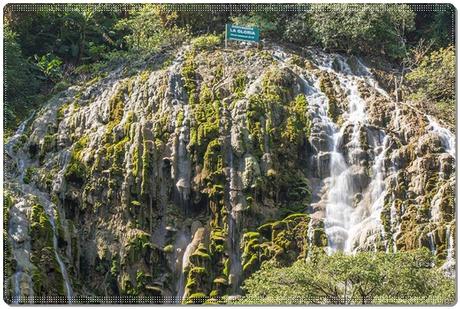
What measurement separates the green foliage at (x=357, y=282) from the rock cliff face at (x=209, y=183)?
2.18 metres

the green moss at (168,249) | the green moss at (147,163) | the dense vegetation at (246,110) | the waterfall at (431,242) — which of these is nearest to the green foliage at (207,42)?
the dense vegetation at (246,110)

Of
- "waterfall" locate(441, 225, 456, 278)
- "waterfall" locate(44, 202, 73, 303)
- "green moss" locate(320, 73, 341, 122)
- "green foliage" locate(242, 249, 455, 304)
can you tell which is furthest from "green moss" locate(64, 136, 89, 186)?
"waterfall" locate(441, 225, 456, 278)

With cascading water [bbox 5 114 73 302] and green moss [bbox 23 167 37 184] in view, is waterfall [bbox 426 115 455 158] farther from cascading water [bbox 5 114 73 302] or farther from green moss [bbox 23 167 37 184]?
green moss [bbox 23 167 37 184]

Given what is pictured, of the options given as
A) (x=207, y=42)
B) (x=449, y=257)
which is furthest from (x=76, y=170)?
(x=449, y=257)

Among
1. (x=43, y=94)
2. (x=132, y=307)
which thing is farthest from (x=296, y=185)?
(x=43, y=94)

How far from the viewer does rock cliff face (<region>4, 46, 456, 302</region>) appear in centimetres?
1443

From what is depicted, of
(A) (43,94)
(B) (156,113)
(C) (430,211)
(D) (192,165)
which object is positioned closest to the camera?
(C) (430,211)

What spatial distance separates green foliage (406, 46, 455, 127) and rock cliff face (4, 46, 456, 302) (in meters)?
0.85

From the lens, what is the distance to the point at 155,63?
63.1 feet

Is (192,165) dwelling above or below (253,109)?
below

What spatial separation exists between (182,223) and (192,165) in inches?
52.1

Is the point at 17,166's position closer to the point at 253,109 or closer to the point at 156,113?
the point at 156,113

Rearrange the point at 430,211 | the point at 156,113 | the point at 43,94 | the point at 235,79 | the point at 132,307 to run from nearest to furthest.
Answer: the point at 132,307 → the point at 430,211 → the point at 156,113 → the point at 235,79 → the point at 43,94

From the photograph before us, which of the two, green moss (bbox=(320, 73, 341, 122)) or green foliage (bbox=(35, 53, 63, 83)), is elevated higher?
green foliage (bbox=(35, 53, 63, 83))
